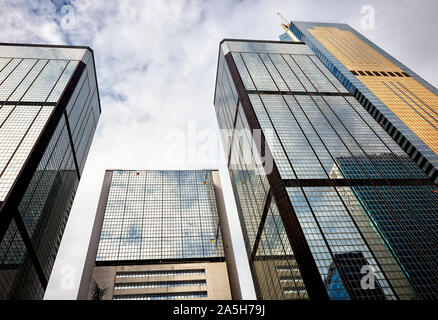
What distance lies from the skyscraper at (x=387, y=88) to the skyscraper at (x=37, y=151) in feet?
323

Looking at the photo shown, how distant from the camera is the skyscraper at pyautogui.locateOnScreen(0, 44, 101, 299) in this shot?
52906 mm

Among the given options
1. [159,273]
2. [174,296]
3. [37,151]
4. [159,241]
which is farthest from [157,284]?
[37,151]

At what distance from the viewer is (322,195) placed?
54688 millimetres

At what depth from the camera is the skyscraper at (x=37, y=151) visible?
52.9 meters

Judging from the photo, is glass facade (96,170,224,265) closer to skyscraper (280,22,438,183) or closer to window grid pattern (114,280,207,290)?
window grid pattern (114,280,207,290)

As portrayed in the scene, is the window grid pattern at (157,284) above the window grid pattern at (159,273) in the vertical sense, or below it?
below

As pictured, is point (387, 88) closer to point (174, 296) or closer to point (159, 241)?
point (159, 241)

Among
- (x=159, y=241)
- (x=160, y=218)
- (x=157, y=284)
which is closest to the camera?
(x=157, y=284)

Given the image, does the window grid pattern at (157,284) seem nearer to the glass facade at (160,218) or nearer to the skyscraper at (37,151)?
the glass facade at (160,218)

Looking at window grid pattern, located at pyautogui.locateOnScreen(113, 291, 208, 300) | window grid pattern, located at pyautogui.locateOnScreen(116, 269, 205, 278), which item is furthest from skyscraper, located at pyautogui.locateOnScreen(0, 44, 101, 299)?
window grid pattern, located at pyautogui.locateOnScreen(113, 291, 208, 300)

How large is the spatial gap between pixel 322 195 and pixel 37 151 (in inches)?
2368

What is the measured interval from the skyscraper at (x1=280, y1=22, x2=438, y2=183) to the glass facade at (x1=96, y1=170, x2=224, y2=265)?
68.7 m

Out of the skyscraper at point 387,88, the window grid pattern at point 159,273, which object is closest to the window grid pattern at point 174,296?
the window grid pattern at point 159,273
